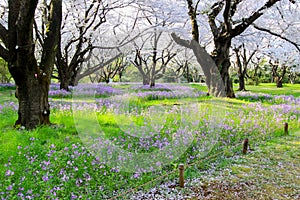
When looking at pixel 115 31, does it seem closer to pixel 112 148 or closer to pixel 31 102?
pixel 31 102

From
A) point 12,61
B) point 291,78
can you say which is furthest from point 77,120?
point 291,78

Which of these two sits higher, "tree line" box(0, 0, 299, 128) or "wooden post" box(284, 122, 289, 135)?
"tree line" box(0, 0, 299, 128)

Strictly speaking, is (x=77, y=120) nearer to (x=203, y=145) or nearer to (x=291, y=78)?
(x=203, y=145)

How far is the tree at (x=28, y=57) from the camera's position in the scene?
5254 millimetres

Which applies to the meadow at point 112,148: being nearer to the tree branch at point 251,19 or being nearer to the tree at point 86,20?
the tree branch at point 251,19

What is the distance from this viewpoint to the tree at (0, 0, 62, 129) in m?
5.25

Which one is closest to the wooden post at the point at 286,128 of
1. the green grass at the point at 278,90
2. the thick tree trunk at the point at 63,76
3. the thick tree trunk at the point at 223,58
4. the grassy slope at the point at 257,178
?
the grassy slope at the point at 257,178

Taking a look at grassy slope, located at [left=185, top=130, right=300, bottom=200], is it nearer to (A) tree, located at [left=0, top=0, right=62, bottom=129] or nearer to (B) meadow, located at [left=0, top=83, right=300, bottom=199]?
(B) meadow, located at [left=0, top=83, right=300, bottom=199]

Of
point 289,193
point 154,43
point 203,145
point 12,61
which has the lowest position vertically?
point 289,193

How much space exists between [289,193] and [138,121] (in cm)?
396

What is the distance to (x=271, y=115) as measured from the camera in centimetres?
933

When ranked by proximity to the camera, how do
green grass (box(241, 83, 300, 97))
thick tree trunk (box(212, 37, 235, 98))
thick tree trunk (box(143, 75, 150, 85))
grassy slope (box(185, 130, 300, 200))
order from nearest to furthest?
1. grassy slope (box(185, 130, 300, 200))
2. thick tree trunk (box(212, 37, 235, 98))
3. thick tree trunk (box(143, 75, 150, 85))
4. green grass (box(241, 83, 300, 97))

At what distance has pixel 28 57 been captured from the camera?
5645mm

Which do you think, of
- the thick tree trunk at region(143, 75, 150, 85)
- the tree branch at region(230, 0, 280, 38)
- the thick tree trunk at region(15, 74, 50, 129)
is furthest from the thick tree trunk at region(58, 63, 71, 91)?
the thick tree trunk at region(15, 74, 50, 129)
